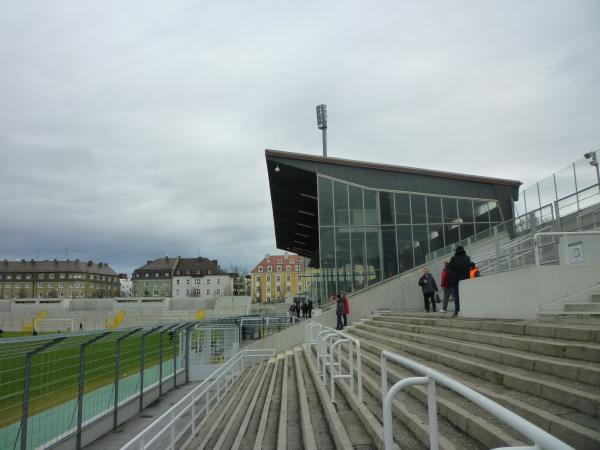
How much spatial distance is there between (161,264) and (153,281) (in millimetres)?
5819

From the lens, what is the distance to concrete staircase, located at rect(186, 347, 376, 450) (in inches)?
215

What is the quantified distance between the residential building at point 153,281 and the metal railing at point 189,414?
390 ft

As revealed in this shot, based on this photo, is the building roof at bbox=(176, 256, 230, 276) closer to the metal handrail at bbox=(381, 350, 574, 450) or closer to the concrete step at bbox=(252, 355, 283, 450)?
the concrete step at bbox=(252, 355, 283, 450)

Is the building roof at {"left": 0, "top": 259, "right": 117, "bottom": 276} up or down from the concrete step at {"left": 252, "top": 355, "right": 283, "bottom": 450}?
up

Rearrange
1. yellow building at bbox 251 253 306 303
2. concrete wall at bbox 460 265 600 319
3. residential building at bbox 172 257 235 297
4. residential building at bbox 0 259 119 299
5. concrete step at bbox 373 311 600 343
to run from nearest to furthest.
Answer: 1. concrete step at bbox 373 311 600 343
2. concrete wall at bbox 460 265 600 319
3. yellow building at bbox 251 253 306 303
4. residential building at bbox 172 257 235 297
5. residential building at bbox 0 259 119 299

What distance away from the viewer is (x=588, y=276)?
8680mm

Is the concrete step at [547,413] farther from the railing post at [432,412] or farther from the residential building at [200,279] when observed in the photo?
the residential building at [200,279]

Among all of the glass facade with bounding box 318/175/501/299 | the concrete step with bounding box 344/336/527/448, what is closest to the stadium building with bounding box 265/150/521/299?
the glass facade with bounding box 318/175/501/299

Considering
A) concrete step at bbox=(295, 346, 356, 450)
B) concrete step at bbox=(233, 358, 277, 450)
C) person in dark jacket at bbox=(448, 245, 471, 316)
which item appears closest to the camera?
concrete step at bbox=(295, 346, 356, 450)

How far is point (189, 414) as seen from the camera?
13367 mm

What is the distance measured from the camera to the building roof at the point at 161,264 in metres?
137

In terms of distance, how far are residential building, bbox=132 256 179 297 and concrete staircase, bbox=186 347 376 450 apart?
129693 mm

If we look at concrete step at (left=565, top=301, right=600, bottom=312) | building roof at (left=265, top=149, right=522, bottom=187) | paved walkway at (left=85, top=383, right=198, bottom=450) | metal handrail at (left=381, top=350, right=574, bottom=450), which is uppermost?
building roof at (left=265, top=149, right=522, bottom=187)

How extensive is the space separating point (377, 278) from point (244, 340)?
10.9 metres
